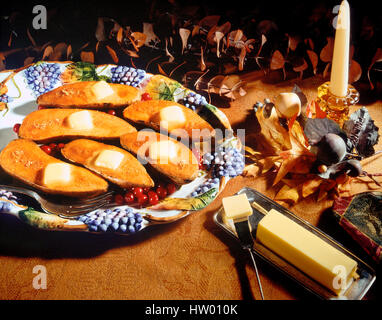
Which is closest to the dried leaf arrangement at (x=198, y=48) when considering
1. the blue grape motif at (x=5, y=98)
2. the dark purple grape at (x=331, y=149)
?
the blue grape motif at (x=5, y=98)

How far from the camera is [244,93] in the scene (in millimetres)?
1142

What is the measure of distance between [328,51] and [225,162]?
58 cm

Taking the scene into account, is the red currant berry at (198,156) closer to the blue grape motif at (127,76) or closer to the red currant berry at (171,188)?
the red currant berry at (171,188)

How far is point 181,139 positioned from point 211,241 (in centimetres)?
29

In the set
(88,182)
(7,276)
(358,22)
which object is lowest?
(7,276)

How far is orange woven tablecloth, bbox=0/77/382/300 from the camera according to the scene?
74 cm

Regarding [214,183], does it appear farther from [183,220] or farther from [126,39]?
[126,39]

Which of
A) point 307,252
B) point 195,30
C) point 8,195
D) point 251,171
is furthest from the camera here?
point 195,30

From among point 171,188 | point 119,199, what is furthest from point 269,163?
point 119,199

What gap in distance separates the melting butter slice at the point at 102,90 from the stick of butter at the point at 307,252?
583mm

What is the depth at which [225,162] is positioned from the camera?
880 mm

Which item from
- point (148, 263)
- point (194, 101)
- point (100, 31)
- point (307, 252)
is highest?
point (100, 31)

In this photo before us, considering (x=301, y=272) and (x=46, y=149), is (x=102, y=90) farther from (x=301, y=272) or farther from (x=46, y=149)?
(x=301, y=272)

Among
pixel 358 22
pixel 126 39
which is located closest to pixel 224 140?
pixel 126 39
